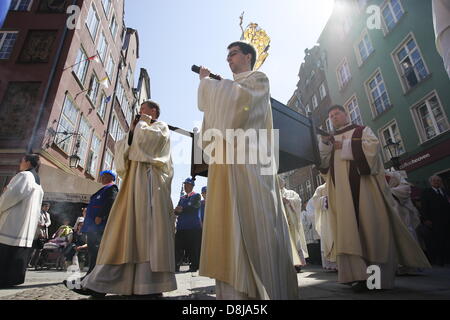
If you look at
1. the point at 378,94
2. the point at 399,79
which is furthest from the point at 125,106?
the point at 399,79

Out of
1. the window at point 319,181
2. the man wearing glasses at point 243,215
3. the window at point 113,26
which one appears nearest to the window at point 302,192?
the window at point 319,181

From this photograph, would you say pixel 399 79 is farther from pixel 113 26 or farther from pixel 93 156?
pixel 113 26

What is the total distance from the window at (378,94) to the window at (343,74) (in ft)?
7.23

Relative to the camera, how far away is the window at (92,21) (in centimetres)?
1467

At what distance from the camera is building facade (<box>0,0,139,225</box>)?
1102 centimetres

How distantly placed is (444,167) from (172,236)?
1189 centimetres

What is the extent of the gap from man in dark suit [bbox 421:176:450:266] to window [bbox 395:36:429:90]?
7.19 metres

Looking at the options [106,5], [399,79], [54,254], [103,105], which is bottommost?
[54,254]

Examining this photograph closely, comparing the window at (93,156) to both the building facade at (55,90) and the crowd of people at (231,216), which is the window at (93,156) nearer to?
the building facade at (55,90)

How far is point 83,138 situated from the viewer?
14906 millimetres

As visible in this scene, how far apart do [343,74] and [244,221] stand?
63.9 ft

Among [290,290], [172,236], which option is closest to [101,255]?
[172,236]

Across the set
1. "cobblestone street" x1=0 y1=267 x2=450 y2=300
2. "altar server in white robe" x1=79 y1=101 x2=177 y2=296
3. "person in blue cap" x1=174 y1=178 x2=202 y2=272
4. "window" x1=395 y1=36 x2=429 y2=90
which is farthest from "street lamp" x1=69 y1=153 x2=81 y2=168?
"window" x1=395 y1=36 x2=429 y2=90
